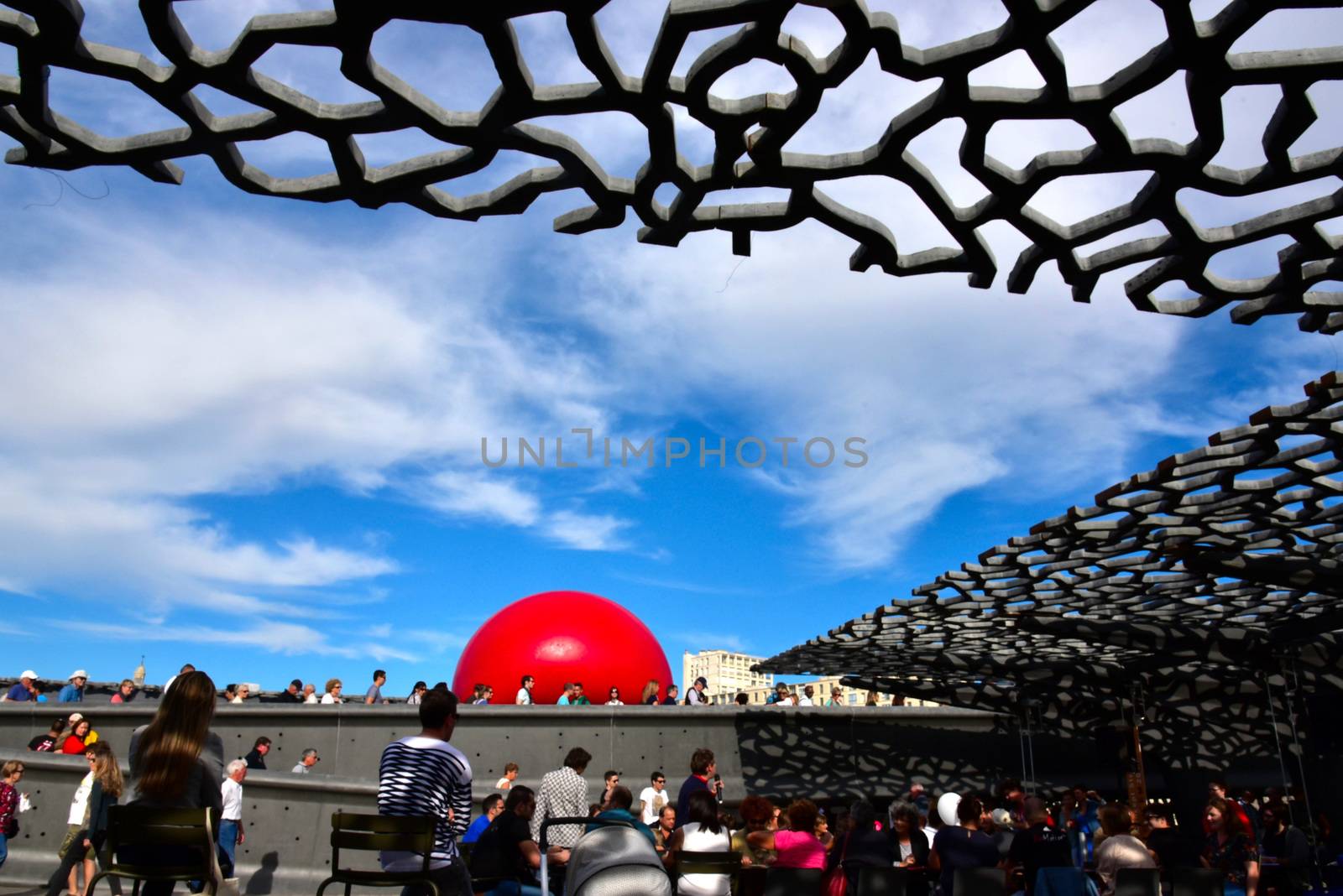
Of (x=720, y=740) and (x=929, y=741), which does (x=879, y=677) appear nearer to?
(x=929, y=741)

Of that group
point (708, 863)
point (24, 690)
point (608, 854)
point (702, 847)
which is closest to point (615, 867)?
point (608, 854)

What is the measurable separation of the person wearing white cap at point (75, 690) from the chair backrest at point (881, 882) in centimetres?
1575

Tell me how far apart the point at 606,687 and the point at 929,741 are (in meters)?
6.80

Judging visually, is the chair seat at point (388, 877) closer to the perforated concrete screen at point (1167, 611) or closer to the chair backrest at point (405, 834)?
the chair backrest at point (405, 834)

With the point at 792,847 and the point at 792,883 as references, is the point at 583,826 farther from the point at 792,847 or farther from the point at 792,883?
the point at 792,883

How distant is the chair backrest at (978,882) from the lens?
5988 mm

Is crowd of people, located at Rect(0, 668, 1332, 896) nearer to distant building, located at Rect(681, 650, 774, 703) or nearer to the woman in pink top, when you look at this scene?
the woman in pink top

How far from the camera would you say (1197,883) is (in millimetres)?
6309

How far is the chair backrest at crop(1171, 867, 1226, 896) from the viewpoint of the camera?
6262 millimetres

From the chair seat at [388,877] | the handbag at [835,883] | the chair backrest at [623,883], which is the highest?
the chair backrest at [623,883]

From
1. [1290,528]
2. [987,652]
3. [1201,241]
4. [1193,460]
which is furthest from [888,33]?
[987,652]

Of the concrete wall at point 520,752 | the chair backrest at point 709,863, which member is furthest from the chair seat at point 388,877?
the concrete wall at point 520,752

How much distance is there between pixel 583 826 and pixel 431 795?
9.67 ft

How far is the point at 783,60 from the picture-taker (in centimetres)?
659
